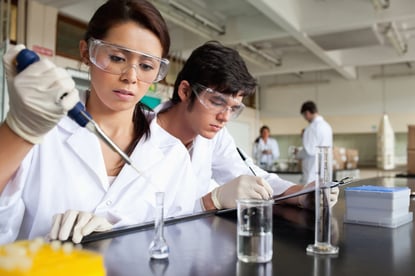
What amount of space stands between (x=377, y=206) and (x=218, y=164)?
0.94 m

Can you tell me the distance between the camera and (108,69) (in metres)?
0.98

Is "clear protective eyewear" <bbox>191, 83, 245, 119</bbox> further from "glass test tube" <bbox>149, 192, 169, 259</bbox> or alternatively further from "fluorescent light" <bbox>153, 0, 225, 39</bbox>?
"fluorescent light" <bbox>153, 0, 225, 39</bbox>

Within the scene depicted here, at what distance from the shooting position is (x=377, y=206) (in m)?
0.94

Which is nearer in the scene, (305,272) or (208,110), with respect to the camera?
(305,272)

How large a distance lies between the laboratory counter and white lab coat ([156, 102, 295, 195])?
1.96ft

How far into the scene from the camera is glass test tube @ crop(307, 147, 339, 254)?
69 centimetres

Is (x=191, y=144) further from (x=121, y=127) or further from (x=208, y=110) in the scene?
(x=121, y=127)

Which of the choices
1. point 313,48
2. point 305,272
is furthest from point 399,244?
point 313,48

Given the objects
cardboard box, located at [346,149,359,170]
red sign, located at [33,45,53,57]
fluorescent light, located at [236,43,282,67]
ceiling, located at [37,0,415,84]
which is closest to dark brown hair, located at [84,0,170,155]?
ceiling, located at [37,0,415,84]

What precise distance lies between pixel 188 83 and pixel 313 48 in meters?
4.35

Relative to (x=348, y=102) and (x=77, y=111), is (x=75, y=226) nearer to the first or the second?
(x=77, y=111)

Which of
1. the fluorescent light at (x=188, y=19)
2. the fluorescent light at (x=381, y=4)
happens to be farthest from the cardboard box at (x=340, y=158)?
the fluorescent light at (x=188, y=19)

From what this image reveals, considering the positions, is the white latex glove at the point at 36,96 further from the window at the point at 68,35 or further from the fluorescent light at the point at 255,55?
the fluorescent light at the point at 255,55

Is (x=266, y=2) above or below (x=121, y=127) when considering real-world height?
above
